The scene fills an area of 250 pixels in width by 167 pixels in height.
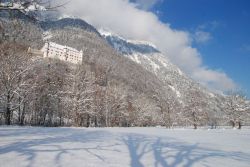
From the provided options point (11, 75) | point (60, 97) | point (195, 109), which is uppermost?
point (11, 75)

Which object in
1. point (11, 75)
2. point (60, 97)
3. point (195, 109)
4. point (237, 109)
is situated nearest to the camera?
point (11, 75)

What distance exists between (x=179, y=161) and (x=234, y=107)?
8504cm

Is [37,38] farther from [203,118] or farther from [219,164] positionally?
[203,118]

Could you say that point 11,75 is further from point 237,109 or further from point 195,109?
point 237,109

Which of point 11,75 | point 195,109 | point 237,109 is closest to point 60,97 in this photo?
point 11,75

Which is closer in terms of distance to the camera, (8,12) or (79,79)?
(8,12)

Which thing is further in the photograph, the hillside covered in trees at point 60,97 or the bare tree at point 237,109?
the bare tree at point 237,109

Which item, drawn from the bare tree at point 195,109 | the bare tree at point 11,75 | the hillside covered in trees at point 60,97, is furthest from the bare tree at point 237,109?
the bare tree at point 11,75

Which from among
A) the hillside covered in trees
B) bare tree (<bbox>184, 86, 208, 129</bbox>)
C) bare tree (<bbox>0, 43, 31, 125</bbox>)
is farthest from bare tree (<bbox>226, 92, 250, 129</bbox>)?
bare tree (<bbox>0, 43, 31, 125</bbox>)

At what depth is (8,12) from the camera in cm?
948

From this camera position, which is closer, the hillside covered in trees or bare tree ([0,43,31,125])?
the hillside covered in trees

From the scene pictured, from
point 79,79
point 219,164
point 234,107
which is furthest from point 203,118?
point 219,164

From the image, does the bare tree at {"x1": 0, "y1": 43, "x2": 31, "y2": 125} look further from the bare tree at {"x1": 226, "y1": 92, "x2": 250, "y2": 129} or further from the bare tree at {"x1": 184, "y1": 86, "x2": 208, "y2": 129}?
the bare tree at {"x1": 226, "y1": 92, "x2": 250, "y2": 129}

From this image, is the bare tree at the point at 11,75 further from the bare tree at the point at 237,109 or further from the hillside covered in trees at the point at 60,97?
the bare tree at the point at 237,109
